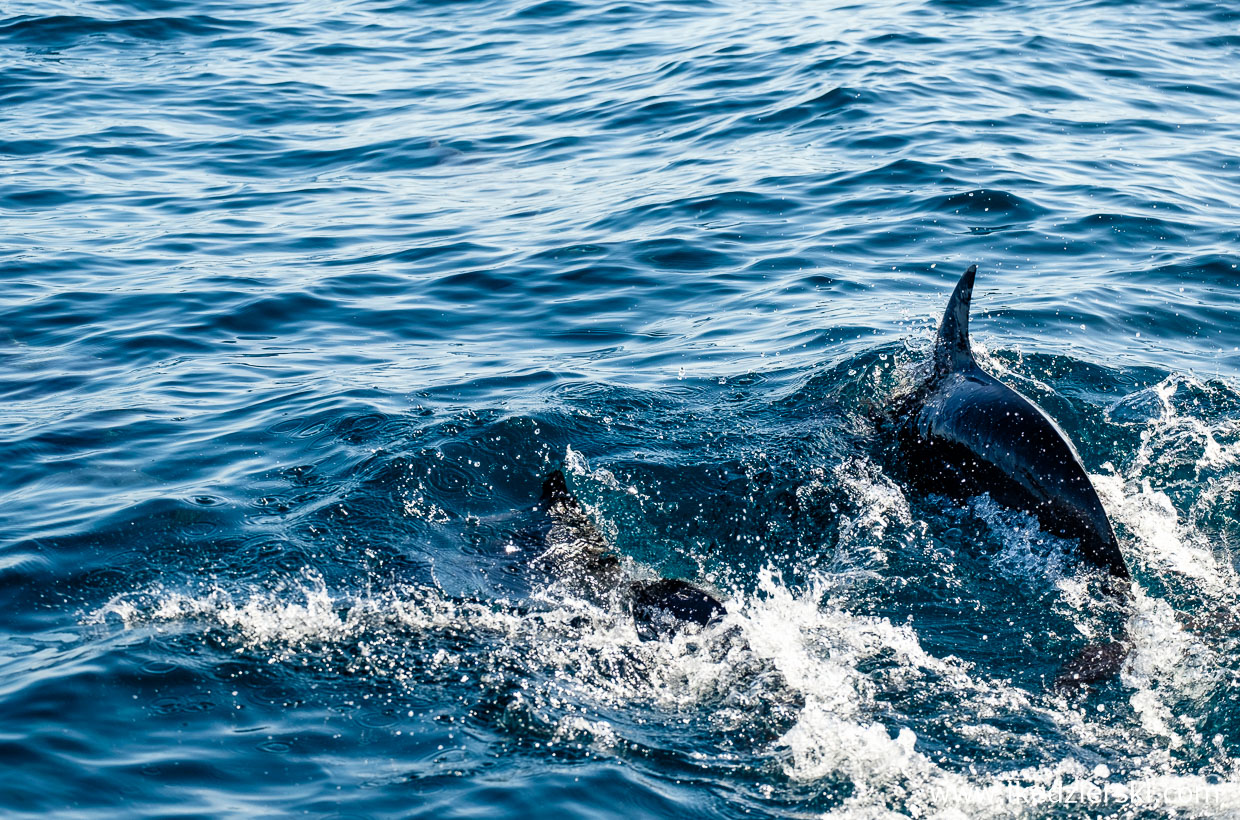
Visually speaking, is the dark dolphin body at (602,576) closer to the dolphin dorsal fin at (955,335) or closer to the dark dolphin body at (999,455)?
the dark dolphin body at (999,455)

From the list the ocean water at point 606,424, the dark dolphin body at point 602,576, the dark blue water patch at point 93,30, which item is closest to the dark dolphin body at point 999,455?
the ocean water at point 606,424

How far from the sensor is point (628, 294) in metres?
11.2

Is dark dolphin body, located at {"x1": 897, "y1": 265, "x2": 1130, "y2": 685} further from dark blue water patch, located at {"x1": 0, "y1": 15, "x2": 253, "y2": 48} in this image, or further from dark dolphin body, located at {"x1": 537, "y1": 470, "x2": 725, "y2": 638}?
dark blue water patch, located at {"x1": 0, "y1": 15, "x2": 253, "y2": 48}

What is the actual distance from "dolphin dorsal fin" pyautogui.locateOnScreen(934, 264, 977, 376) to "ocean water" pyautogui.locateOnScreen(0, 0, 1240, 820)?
721 mm

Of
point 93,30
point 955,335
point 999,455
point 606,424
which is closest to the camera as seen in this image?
point 999,455

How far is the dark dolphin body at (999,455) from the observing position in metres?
6.20

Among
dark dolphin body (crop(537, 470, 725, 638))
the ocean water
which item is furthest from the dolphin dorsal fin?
dark dolphin body (crop(537, 470, 725, 638))

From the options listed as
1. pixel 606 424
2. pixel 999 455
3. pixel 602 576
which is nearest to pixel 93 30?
pixel 606 424

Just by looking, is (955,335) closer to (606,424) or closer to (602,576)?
(606,424)

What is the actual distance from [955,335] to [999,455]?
3.80 feet

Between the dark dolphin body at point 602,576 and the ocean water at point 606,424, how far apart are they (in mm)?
124

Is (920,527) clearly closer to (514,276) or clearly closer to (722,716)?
(722,716)

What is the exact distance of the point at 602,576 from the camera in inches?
255

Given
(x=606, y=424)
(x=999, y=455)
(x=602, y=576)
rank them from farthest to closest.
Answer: (x=606, y=424), (x=999, y=455), (x=602, y=576)
